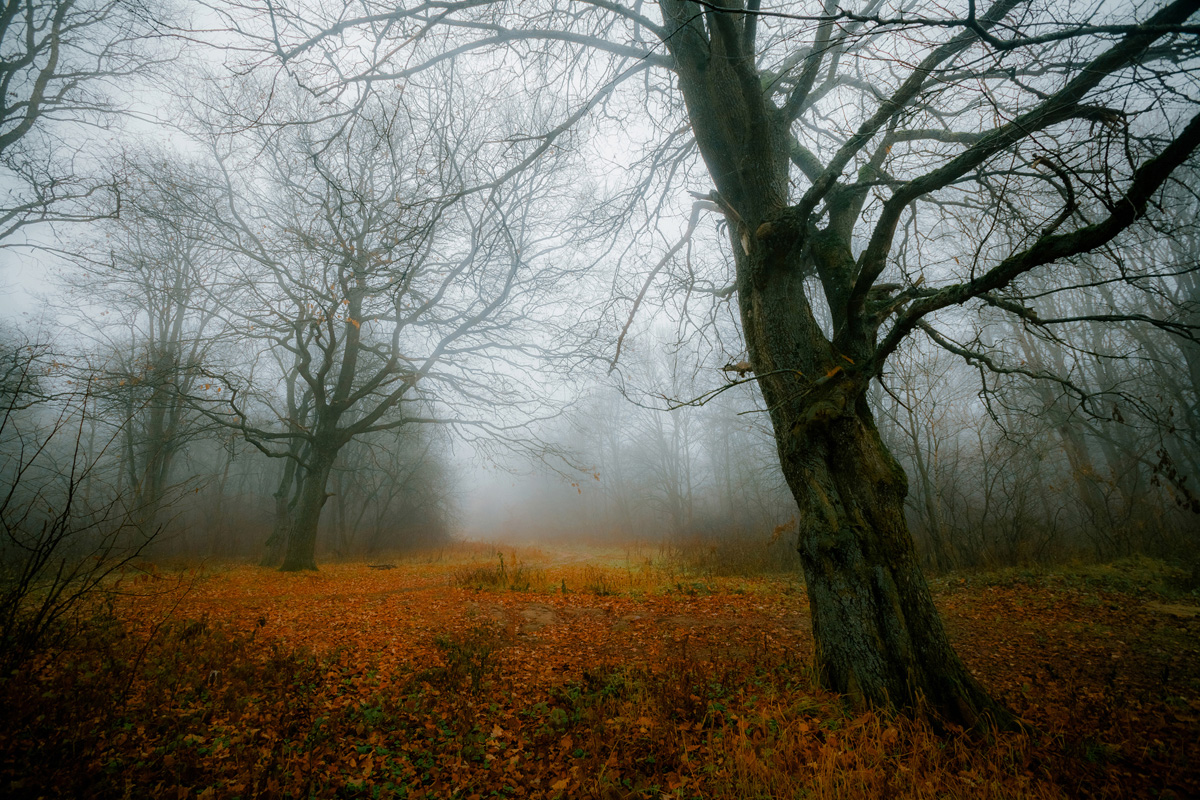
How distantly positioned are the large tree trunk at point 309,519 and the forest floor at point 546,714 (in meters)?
4.90

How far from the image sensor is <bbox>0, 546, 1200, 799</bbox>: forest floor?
7.73ft

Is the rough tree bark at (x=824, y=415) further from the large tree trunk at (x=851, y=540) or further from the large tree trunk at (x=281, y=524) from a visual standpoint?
the large tree trunk at (x=281, y=524)

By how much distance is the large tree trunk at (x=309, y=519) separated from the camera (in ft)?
33.1

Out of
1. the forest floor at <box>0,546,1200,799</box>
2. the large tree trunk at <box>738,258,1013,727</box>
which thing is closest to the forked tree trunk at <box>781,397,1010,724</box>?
the large tree trunk at <box>738,258,1013,727</box>

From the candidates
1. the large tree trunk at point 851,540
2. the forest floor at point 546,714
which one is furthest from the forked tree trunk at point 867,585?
the forest floor at point 546,714

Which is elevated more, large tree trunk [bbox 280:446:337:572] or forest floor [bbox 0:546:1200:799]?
large tree trunk [bbox 280:446:337:572]

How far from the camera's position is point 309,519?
10.3 meters

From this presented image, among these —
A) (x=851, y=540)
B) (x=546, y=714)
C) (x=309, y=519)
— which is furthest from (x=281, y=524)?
(x=851, y=540)

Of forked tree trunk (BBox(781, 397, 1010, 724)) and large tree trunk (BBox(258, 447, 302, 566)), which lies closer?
forked tree trunk (BBox(781, 397, 1010, 724))

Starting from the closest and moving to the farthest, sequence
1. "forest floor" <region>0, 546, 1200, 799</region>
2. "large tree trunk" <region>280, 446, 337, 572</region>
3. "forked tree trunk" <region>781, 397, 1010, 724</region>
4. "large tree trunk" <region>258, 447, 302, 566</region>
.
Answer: "forest floor" <region>0, 546, 1200, 799</region> → "forked tree trunk" <region>781, 397, 1010, 724</region> → "large tree trunk" <region>280, 446, 337, 572</region> → "large tree trunk" <region>258, 447, 302, 566</region>

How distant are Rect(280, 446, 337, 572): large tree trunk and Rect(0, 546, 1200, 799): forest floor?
4904 mm

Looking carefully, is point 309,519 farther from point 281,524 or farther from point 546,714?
point 546,714

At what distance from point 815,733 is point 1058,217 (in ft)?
11.2

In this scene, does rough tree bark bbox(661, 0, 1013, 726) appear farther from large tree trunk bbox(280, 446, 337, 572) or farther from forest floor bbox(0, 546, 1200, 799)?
large tree trunk bbox(280, 446, 337, 572)
